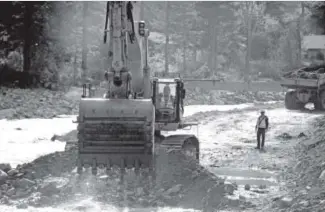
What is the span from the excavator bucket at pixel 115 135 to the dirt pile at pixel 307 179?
10.1 ft

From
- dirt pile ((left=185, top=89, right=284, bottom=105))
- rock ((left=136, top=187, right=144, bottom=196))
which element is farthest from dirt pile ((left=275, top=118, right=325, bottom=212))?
dirt pile ((left=185, top=89, right=284, bottom=105))

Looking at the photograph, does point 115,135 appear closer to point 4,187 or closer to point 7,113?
point 4,187

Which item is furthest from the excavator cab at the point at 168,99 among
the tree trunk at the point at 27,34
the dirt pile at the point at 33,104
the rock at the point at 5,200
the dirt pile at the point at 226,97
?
the tree trunk at the point at 27,34

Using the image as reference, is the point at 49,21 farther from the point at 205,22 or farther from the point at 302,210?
the point at 302,210

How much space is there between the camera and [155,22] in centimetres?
7250

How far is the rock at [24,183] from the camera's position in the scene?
46.2 feet

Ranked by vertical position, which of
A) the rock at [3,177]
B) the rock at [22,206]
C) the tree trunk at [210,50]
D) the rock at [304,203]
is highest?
the tree trunk at [210,50]

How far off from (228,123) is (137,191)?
1765cm

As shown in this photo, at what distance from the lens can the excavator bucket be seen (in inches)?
506

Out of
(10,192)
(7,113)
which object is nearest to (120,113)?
(10,192)

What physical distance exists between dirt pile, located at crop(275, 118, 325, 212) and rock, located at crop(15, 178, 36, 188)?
18.3 feet

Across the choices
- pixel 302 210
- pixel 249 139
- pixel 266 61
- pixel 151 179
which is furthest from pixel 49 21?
pixel 302 210

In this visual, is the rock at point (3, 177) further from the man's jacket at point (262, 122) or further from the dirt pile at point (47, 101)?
the dirt pile at point (47, 101)

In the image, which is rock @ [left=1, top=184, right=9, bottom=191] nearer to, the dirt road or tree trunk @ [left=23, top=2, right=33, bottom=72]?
the dirt road
